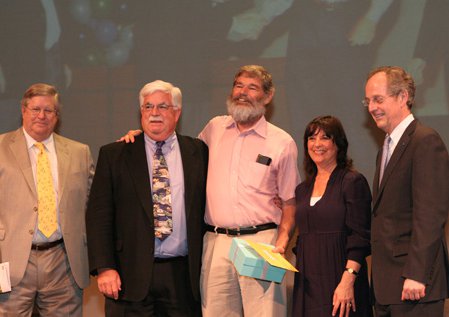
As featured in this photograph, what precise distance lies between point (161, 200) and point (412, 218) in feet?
4.67

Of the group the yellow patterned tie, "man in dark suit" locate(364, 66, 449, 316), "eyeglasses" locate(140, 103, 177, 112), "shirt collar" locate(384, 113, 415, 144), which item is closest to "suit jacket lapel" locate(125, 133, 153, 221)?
"eyeglasses" locate(140, 103, 177, 112)

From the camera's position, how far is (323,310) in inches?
145

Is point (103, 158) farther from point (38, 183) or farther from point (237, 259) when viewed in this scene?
point (237, 259)

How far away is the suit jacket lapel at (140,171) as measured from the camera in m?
3.81

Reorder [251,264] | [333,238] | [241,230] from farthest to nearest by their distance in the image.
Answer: [241,230] → [333,238] → [251,264]

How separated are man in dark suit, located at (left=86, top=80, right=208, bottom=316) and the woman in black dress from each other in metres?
0.62

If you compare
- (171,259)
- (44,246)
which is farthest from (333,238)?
(44,246)

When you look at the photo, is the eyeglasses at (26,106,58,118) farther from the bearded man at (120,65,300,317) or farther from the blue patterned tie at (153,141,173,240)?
the blue patterned tie at (153,141,173,240)

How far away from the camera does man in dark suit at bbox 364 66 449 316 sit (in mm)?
3068

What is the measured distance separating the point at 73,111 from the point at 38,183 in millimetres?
1877

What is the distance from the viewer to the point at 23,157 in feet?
13.3

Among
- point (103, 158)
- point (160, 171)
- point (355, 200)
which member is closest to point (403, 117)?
point (355, 200)

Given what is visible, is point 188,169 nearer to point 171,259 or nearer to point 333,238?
point 171,259

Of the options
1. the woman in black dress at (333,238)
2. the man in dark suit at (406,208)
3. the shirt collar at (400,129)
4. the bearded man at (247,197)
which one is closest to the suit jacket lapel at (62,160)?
the bearded man at (247,197)
